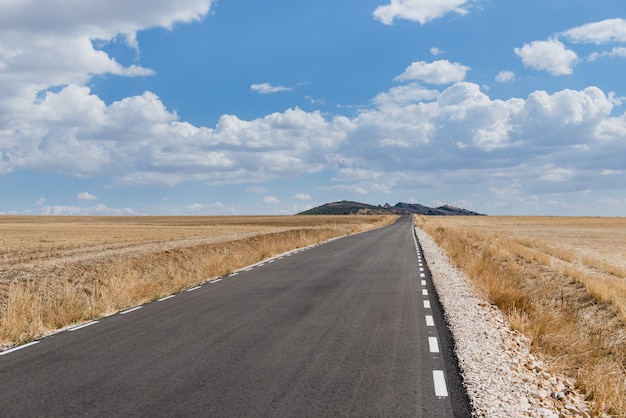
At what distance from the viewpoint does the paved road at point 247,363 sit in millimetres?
5305

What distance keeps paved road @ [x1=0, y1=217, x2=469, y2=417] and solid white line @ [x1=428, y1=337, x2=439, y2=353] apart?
0.05 feet

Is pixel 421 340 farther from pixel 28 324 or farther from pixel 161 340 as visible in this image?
pixel 28 324

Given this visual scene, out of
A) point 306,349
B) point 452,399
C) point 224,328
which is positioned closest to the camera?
point 452,399

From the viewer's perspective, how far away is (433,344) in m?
7.89

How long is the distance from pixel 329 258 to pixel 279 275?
7025 millimetres

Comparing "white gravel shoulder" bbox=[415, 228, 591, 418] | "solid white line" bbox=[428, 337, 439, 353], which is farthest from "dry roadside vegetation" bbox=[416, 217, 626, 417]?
"solid white line" bbox=[428, 337, 439, 353]

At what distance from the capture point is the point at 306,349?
7.55 metres

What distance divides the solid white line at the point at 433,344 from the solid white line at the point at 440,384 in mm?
1060

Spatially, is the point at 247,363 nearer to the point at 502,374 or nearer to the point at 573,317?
the point at 502,374

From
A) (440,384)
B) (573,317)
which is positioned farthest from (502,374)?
(573,317)

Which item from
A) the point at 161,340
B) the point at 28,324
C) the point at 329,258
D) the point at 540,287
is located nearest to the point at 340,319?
the point at 161,340

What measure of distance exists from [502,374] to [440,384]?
100 centimetres

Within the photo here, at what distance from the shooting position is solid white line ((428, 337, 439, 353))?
24.7 ft

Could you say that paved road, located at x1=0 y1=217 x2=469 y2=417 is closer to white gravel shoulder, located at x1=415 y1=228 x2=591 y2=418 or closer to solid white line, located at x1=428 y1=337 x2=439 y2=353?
solid white line, located at x1=428 y1=337 x2=439 y2=353
